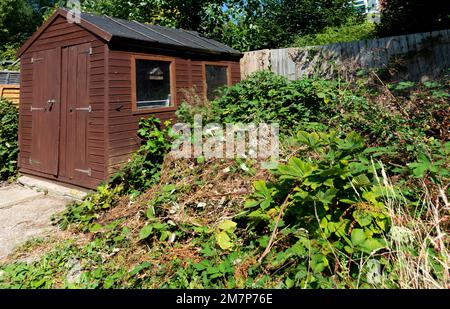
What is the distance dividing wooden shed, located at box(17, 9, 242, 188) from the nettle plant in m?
3.14

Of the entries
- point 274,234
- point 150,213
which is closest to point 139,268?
point 150,213

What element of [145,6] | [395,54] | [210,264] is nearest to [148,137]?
[210,264]

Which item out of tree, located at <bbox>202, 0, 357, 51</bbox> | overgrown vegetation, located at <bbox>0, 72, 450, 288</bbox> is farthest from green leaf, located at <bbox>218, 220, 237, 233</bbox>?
tree, located at <bbox>202, 0, 357, 51</bbox>

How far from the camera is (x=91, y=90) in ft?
16.5

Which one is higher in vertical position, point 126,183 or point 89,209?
point 126,183

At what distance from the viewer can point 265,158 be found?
3.88m

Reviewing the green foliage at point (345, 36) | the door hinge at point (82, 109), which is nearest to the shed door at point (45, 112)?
the door hinge at point (82, 109)

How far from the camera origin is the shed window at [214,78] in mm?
6949

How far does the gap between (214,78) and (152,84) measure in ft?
6.33

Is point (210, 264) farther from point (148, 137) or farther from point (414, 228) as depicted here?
point (148, 137)

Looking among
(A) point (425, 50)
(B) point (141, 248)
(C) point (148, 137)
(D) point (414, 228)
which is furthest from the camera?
(A) point (425, 50)

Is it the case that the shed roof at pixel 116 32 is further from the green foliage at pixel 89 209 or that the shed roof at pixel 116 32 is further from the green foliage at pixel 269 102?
the green foliage at pixel 89 209

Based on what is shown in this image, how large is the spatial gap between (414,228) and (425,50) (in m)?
5.20

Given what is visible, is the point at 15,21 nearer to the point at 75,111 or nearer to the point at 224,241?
the point at 75,111
